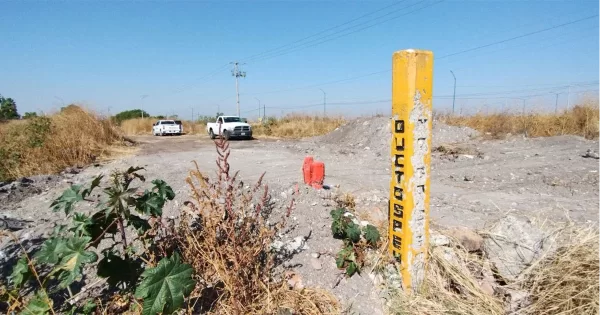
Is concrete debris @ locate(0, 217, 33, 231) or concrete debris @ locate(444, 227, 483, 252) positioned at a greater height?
concrete debris @ locate(0, 217, 33, 231)

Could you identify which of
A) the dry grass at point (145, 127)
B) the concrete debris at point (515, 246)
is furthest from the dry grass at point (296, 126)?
the concrete debris at point (515, 246)

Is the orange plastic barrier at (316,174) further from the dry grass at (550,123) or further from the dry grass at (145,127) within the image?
the dry grass at (145,127)

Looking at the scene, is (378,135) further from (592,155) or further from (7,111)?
(7,111)

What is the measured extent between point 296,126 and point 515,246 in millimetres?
19184

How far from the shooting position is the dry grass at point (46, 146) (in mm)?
6688

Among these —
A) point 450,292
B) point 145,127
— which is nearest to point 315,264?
point 450,292

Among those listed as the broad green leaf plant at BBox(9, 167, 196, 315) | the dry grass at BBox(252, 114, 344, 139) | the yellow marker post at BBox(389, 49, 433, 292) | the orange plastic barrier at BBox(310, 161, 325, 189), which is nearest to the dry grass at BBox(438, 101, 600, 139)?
the dry grass at BBox(252, 114, 344, 139)

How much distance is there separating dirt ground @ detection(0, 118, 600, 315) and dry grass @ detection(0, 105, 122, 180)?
948 millimetres

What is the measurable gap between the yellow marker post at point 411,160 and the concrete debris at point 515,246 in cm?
56

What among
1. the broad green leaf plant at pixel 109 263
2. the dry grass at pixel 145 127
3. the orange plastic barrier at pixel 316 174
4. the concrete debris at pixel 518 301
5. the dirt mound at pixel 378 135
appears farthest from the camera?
the dry grass at pixel 145 127

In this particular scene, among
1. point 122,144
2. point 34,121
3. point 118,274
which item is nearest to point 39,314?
point 118,274

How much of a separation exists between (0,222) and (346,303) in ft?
10.7

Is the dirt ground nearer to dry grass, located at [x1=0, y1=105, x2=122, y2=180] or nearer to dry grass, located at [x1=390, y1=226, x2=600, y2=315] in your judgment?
dry grass, located at [x1=390, y1=226, x2=600, y2=315]

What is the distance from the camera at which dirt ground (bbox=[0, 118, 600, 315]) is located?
245 centimetres
